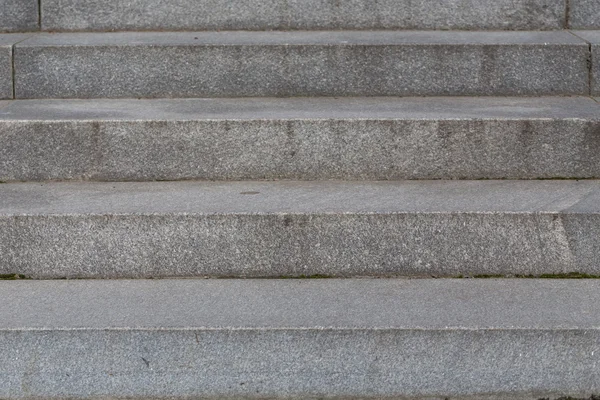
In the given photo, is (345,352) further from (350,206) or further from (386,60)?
(386,60)

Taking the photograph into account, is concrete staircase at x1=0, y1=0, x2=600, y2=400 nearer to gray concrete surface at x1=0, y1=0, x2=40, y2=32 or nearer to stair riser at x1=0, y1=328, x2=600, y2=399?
stair riser at x1=0, y1=328, x2=600, y2=399

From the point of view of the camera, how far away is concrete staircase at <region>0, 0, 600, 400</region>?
3.34 meters

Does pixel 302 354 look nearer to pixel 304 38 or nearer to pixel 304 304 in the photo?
pixel 304 304

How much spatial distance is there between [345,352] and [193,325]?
605 millimetres

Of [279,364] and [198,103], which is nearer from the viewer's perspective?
[279,364]

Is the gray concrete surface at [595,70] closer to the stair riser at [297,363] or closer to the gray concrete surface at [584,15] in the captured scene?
the gray concrete surface at [584,15]

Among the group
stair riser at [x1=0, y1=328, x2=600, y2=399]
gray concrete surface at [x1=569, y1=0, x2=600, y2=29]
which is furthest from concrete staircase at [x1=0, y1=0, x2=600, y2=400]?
gray concrete surface at [x1=569, y1=0, x2=600, y2=29]

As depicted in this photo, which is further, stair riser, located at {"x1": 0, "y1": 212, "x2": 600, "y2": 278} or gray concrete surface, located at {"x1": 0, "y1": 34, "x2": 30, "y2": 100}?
gray concrete surface, located at {"x1": 0, "y1": 34, "x2": 30, "y2": 100}

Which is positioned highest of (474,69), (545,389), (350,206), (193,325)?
(474,69)

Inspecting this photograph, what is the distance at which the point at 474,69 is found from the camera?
499cm

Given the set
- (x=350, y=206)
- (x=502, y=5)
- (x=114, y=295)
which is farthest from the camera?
(x=502, y=5)

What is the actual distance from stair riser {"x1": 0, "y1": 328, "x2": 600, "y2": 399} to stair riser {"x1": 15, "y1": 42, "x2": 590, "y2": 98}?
206cm

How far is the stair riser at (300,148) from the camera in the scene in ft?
14.1

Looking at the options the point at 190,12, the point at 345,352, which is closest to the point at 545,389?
the point at 345,352
